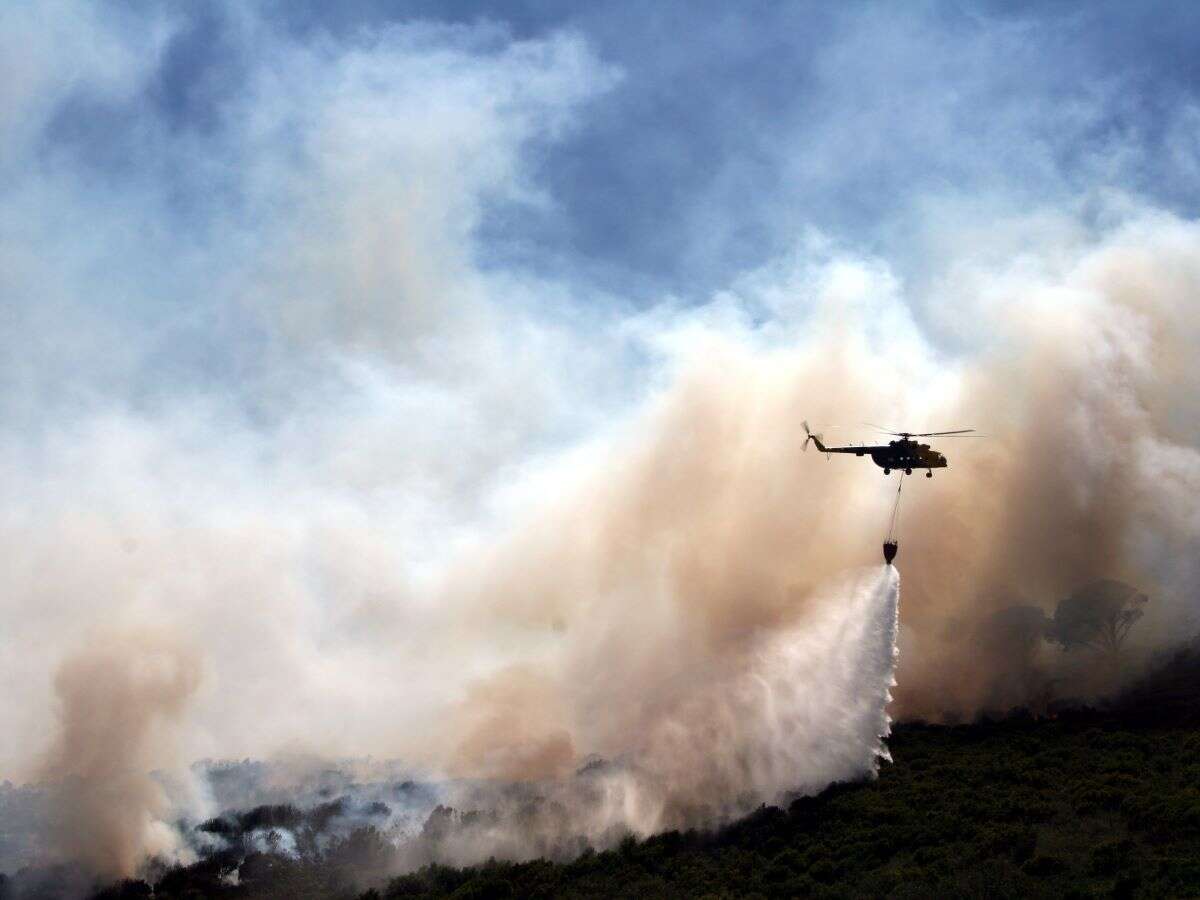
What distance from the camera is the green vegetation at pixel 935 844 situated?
68625 mm

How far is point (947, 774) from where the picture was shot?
101 metres

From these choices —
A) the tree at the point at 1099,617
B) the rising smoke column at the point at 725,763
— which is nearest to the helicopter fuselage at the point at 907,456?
the rising smoke column at the point at 725,763

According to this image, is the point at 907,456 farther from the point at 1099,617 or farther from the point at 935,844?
the point at 1099,617

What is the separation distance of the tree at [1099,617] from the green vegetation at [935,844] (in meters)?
19.8

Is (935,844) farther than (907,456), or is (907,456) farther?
(907,456)

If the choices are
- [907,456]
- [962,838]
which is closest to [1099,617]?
[907,456]

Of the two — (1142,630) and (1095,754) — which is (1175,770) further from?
(1142,630)

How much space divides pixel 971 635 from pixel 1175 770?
152ft

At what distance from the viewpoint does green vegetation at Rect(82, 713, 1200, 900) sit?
225 ft

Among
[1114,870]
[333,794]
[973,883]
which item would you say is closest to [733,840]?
[973,883]

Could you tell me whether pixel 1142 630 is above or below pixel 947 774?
above

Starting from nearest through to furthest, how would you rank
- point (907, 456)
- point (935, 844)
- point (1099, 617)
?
point (935, 844)
point (907, 456)
point (1099, 617)

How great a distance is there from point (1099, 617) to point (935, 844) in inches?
2749

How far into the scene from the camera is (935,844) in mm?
80750
